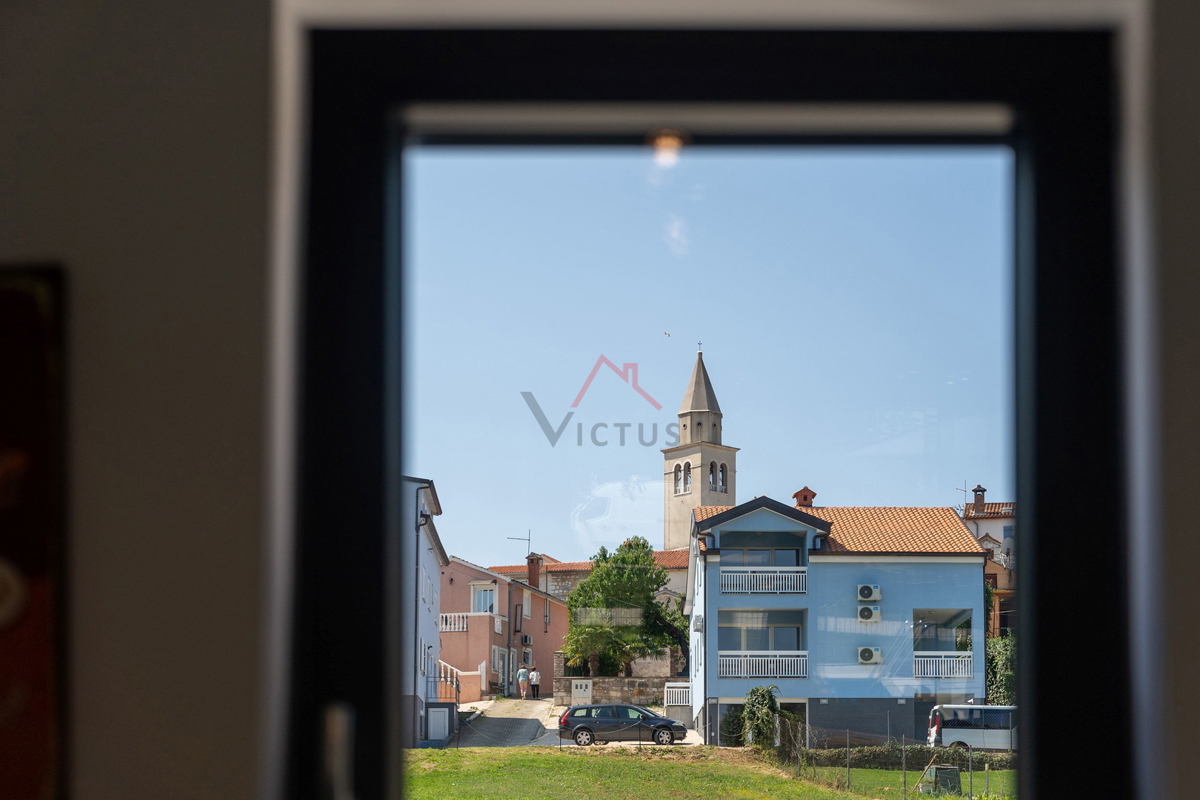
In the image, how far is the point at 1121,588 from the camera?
0.79m

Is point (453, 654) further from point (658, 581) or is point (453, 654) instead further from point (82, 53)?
point (82, 53)

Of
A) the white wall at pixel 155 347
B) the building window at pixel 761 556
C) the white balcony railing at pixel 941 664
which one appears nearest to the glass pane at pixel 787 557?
the building window at pixel 761 556

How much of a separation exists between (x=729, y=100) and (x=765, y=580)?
2.63 ft

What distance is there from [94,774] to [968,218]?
1.09 meters

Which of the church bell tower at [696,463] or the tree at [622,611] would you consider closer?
the church bell tower at [696,463]

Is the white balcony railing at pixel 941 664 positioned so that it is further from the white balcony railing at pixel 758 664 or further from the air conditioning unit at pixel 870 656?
the white balcony railing at pixel 758 664

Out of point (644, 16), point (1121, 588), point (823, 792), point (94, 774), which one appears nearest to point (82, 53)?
point (644, 16)

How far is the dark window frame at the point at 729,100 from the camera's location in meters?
0.79

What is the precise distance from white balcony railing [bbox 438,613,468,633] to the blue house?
0.34 metres

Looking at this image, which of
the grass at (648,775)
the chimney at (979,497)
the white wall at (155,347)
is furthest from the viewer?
the grass at (648,775)

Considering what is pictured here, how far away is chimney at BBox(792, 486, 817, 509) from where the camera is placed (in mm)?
1194

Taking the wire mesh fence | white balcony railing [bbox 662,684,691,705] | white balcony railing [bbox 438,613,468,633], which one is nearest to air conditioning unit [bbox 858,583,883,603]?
the wire mesh fence

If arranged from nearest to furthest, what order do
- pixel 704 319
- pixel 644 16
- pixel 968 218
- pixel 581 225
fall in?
pixel 644 16 → pixel 968 218 → pixel 581 225 → pixel 704 319

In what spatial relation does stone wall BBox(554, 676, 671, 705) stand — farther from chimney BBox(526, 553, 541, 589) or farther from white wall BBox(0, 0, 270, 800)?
white wall BBox(0, 0, 270, 800)
